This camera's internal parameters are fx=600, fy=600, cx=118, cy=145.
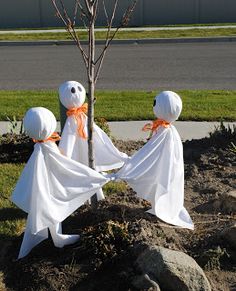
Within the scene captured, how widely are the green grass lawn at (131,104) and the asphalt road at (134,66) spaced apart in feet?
4.93

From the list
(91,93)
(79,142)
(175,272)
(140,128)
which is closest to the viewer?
(175,272)

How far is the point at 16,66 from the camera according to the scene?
47.6 ft

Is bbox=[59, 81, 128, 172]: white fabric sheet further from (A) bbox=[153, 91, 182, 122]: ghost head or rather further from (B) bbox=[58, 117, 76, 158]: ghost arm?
(A) bbox=[153, 91, 182, 122]: ghost head

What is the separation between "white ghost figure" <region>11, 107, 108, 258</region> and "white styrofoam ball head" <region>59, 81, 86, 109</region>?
1.64ft

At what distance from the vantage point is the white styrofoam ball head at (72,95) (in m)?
4.53

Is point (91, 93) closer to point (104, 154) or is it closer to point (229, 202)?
point (104, 154)

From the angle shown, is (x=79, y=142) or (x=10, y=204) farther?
(x=10, y=204)

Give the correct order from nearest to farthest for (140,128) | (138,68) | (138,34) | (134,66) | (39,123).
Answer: (39,123), (140,128), (138,68), (134,66), (138,34)

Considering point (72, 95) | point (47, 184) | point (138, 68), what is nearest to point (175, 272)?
point (47, 184)

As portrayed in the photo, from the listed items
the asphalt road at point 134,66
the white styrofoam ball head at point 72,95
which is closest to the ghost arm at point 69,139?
the white styrofoam ball head at point 72,95

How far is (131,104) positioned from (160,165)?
472cm

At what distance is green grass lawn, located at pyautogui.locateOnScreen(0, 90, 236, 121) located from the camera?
8117 mm

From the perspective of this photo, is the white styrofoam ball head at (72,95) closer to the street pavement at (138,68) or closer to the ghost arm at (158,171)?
the ghost arm at (158,171)

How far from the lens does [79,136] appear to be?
4609mm
